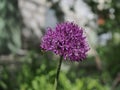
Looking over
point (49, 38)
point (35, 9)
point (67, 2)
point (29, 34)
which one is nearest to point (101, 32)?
point (67, 2)

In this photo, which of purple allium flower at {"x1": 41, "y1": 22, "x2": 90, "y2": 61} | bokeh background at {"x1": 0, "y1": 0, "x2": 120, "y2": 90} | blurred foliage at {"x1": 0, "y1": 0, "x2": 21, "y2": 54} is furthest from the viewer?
blurred foliage at {"x1": 0, "y1": 0, "x2": 21, "y2": 54}

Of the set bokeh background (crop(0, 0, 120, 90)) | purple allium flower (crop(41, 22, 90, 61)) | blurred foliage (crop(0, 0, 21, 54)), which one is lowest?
purple allium flower (crop(41, 22, 90, 61))

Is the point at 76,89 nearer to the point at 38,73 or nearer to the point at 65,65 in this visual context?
the point at 38,73

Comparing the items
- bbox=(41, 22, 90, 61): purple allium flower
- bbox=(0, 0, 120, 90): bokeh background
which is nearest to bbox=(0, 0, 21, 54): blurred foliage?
bbox=(0, 0, 120, 90): bokeh background

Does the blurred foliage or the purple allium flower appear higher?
the blurred foliage

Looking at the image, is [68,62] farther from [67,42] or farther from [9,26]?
[67,42]

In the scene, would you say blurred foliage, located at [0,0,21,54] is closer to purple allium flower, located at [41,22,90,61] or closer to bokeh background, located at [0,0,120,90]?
bokeh background, located at [0,0,120,90]

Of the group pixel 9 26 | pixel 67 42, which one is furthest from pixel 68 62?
pixel 67 42

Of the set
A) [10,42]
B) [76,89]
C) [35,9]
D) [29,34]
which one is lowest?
[76,89]
